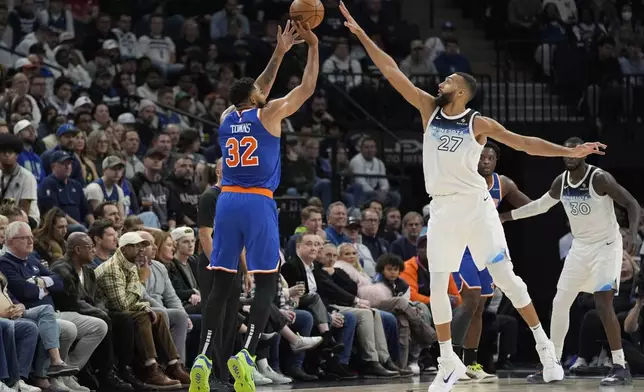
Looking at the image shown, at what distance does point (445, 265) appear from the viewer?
885 cm

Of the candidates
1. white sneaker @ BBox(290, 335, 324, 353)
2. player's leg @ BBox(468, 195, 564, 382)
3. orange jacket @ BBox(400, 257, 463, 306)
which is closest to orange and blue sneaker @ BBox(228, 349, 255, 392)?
player's leg @ BBox(468, 195, 564, 382)

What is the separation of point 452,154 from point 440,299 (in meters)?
1.04

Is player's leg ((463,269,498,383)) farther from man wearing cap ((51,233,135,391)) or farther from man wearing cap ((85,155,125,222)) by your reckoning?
man wearing cap ((85,155,125,222))

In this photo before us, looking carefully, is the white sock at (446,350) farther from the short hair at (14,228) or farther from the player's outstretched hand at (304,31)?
the short hair at (14,228)

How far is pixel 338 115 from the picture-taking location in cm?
1788

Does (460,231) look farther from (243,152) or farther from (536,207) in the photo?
(536,207)

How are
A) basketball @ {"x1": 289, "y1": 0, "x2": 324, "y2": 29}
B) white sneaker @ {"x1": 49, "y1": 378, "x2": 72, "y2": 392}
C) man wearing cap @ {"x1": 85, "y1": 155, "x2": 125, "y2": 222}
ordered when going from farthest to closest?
man wearing cap @ {"x1": 85, "y1": 155, "x2": 125, "y2": 222} < white sneaker @ {"x1": 49, "y1": 378, "x2": 72, "y2": 392} < basketball @ {"x1": 289, "y1": 0, "x2": 324, "y2": 29}

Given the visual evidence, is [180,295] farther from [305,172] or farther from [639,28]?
[639,28]

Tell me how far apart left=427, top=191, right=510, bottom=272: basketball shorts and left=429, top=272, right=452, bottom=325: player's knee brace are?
A: 6 centimetres

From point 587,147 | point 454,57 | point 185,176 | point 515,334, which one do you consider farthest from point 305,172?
point 587,147

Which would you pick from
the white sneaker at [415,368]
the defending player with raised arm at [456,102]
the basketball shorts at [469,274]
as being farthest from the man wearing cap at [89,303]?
the white sneaker at [415,368]

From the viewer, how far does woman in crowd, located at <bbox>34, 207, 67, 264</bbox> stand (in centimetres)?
1091

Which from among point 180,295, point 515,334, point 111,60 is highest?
point 111,60

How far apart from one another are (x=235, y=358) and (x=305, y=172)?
699cm
